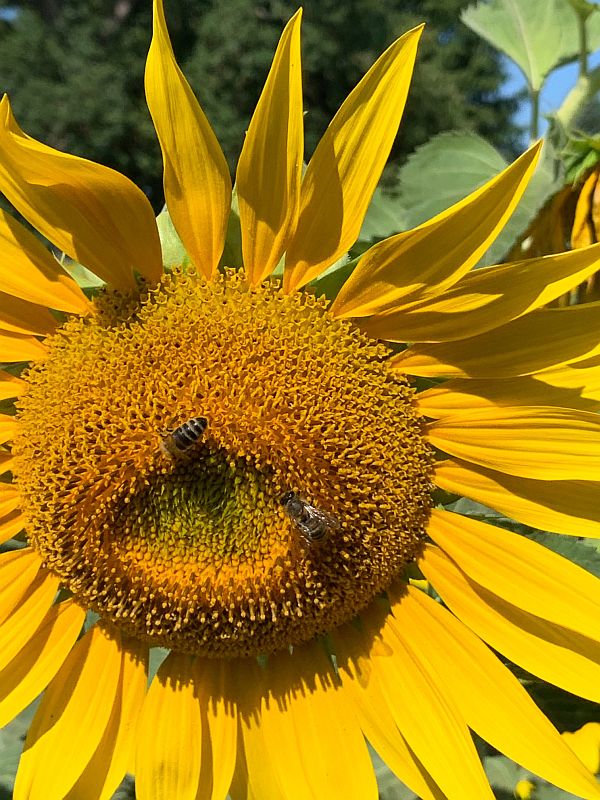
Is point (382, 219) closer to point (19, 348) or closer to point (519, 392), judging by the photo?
point (519, 392)

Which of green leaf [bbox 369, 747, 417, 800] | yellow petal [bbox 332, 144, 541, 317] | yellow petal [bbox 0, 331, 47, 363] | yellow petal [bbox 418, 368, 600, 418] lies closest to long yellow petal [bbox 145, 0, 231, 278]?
yellow petal [bbox 332, 144, 541, 317]

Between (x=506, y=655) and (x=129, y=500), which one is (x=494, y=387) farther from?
(x=129, y=500)

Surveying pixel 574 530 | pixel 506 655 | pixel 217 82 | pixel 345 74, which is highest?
pixel 345 74

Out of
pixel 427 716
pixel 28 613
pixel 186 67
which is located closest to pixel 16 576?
pixel 28 613

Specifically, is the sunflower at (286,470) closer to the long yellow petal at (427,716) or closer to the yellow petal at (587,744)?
the long yellow petal at (427,716)

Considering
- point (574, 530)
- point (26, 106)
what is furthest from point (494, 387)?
point (26, 106)

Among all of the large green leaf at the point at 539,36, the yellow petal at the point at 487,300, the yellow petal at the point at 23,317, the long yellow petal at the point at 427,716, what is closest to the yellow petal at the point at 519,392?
the yellow petal at the point at 487,300
